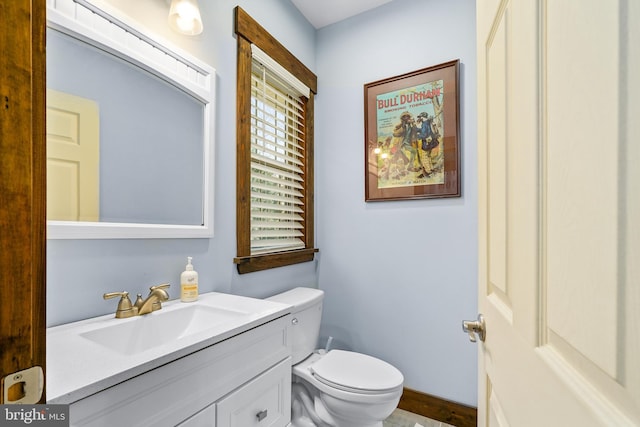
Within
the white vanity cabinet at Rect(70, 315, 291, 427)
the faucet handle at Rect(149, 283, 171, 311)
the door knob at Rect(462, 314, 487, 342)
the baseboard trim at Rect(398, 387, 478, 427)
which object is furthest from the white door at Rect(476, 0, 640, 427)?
the baseboard trim at Rect(398, 387, 478, 427)

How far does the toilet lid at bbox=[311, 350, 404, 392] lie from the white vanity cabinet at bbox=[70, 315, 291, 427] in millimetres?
321

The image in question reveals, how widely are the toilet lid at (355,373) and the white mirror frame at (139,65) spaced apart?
89 centimetres

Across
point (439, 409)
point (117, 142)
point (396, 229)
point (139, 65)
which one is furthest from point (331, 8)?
point (439, 409)

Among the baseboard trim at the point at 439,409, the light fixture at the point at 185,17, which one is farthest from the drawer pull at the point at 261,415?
the light fixture at the point at 185,17

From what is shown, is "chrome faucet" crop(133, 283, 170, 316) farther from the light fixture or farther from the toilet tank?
the light fixture

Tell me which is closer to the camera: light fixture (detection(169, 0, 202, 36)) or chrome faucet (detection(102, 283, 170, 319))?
chrome faucet (detection(102, 283, 170, 319))

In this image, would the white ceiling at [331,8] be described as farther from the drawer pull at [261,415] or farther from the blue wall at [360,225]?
the drawer pull at [261,415]

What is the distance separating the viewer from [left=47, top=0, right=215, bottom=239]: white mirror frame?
0.88m

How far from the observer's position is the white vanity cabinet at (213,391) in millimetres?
594

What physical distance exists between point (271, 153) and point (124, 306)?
44.0 inches

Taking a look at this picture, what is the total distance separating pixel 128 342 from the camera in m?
0.91

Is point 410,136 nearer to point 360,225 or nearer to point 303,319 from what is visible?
point 360,225

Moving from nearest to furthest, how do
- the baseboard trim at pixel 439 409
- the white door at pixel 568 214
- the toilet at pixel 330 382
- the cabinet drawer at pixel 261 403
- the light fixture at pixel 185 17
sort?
the white door at pixel 568 214 < the cabinet drawer at pixel 261 403 < the light fixture at pixel 185 17 < the toilet at pixel 330 382 < the baseboard trim at pixel 439 409

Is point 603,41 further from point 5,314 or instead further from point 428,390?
point 428,390
